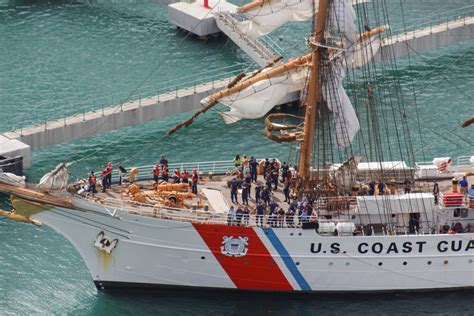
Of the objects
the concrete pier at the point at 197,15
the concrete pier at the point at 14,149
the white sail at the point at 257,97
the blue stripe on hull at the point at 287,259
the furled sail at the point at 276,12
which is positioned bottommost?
the blue stripe on hull at the point at 287,259

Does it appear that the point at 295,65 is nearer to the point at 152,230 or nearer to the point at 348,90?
the point at 152,230

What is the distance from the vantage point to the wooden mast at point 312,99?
66562 mm

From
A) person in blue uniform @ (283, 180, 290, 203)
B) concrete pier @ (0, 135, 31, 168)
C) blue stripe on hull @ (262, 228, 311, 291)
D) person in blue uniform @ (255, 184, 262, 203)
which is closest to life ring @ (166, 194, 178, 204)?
person in blue uniform @ (255, 184, 262, 203)

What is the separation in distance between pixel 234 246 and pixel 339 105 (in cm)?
842

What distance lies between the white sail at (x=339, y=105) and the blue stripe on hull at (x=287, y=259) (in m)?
6.35

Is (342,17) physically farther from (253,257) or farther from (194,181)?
(253,257)

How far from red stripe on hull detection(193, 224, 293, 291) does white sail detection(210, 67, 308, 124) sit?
6908 mm

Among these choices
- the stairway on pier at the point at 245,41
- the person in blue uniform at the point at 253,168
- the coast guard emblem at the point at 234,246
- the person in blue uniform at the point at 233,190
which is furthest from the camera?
the stairway on pier at the point at 245,41

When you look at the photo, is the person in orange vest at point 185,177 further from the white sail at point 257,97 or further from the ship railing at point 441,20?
the ship railing at point 441,20

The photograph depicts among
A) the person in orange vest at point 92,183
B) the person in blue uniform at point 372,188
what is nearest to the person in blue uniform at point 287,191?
the person in blue uniform at point 372,188

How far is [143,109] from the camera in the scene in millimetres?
87625

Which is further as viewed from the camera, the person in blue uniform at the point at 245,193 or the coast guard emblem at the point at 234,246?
the person in blue uniform at the point at 245,193

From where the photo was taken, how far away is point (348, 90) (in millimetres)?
92750

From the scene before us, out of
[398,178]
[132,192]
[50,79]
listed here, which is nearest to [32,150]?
[50,79]
